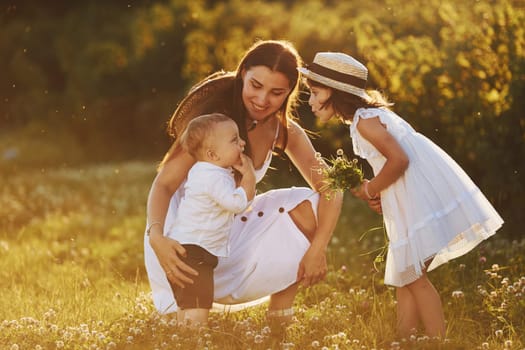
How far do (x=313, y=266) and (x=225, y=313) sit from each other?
76 centimetres

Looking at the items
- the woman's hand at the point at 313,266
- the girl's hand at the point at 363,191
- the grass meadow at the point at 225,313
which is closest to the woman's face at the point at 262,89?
the girl's hand at the point at 363,191

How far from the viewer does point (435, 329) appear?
15.1ft

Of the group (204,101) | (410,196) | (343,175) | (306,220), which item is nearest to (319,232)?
(306,220)

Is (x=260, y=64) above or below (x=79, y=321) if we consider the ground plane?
above

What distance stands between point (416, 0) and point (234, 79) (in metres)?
5.43

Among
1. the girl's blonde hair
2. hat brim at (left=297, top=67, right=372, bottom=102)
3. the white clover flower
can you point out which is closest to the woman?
hat brim at (left=297, top=67, right=372, bottom=102)

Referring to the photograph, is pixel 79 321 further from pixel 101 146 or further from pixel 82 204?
pixel 101 146

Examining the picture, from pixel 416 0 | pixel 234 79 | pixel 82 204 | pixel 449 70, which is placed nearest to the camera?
pixel 234 79

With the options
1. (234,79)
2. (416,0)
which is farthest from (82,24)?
(234,79)

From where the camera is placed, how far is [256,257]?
507 centimetres

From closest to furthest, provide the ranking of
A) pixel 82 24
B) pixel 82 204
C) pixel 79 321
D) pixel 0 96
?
pixel 79 321 → pixel 82 204 → pixel 0 96 → pixel 82 24

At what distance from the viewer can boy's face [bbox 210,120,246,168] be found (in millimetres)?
4602

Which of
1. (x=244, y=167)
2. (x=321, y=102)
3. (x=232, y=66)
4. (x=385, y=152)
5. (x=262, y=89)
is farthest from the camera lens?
(x=232, y=66)

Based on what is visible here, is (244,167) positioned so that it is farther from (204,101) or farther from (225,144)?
(204,101)
